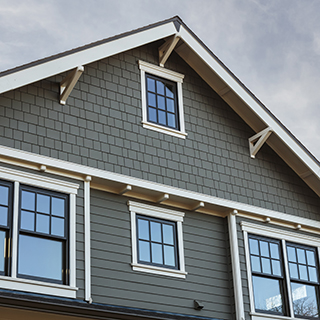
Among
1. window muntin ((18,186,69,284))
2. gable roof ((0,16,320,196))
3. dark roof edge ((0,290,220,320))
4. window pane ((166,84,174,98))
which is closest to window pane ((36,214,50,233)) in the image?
window muntin ((18,186,69,284))

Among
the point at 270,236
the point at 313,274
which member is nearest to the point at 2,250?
the point at 270,236

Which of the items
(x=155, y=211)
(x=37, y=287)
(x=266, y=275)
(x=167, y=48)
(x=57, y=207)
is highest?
(x=167, y=48)

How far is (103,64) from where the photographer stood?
1225 cm

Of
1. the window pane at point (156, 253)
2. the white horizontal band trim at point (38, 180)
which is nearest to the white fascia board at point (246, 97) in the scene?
the window pane at point (156, 253)

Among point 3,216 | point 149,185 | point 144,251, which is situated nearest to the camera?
point 3,216

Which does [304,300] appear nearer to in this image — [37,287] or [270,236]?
[270,236]

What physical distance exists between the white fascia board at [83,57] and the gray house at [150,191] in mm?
23

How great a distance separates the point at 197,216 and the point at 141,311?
3.05 meters

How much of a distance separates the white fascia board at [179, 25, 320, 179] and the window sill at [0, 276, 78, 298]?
5830 mm

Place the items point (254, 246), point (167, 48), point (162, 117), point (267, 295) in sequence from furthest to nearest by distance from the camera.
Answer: point (167, 48), point (254, 246), point (162, 117), point (267, 295)

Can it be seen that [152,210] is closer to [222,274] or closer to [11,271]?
[222,274]

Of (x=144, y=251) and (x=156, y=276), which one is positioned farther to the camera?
(x=144, y=251)

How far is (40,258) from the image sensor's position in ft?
32.6

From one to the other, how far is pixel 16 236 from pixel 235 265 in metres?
4.78
